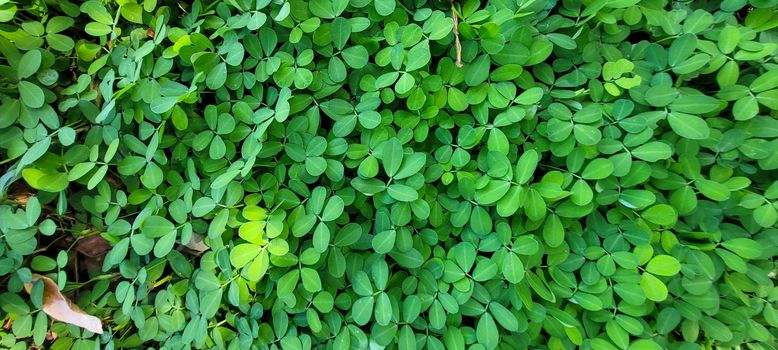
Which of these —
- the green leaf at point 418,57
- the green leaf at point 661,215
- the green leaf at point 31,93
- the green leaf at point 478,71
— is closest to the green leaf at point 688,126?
the green leaf at point 661,215

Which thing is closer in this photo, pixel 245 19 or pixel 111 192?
pixel 245 19

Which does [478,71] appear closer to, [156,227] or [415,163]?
[415,163]

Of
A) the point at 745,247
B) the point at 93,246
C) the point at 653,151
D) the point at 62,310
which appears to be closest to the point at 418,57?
the point at 653,151

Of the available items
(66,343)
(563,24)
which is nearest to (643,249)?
(563,24)

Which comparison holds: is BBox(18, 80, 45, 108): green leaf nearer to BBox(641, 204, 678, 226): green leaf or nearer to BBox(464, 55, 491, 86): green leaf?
BBox(464, 55, 491, 86): green leaf

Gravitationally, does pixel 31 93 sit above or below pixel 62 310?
above

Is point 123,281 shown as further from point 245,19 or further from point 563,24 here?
point 563,24

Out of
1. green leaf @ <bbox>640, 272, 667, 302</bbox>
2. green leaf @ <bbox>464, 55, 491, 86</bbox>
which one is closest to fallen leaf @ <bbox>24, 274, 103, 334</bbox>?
green leaf @ <bbox>464, 55, 491, 86</bbox>
